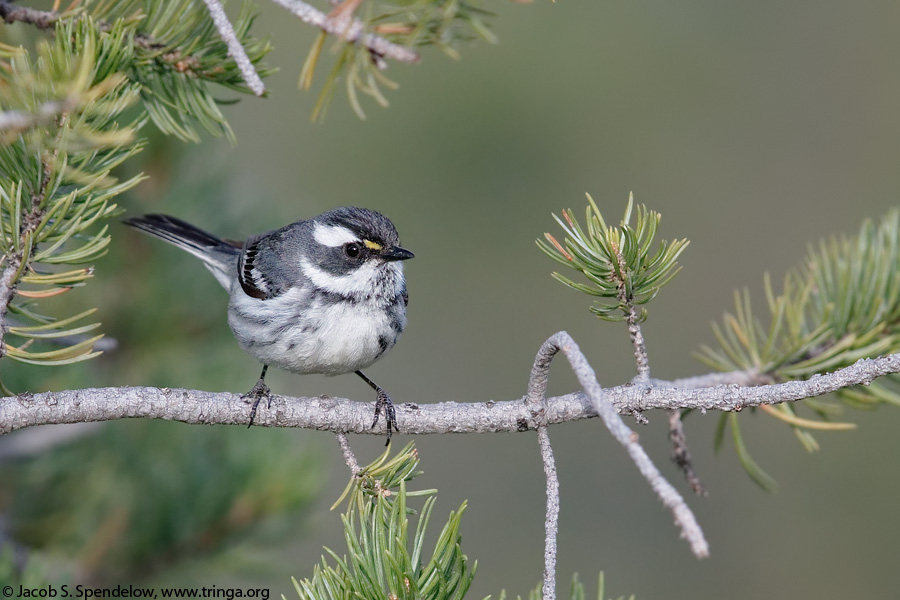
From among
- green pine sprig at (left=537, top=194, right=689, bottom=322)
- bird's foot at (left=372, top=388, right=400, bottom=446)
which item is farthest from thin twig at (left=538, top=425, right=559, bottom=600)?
bird's foot at (left=372, top=388, right=400, bottom=446)

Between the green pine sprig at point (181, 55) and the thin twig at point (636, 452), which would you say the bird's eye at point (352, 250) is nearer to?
the green pine sprig at point (181, 55)

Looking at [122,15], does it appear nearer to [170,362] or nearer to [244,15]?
[244,15]

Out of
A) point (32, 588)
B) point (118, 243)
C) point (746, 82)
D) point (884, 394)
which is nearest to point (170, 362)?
point (118, 243)

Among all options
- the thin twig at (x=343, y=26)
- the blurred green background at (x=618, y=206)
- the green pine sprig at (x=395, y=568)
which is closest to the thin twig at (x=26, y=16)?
the thin twig at (x=343, y=26)

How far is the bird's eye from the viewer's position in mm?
3875

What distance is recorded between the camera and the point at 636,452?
135 centimetres

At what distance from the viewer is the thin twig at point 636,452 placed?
1.22 metres

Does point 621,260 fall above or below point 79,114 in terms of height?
below

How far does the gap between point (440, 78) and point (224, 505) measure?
4.02 m

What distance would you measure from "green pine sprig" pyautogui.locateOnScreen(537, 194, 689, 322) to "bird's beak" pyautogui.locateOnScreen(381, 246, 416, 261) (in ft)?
5.45

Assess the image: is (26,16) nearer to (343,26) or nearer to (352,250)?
(343,26)

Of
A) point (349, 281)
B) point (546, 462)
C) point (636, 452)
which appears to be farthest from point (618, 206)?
point (636, 452)

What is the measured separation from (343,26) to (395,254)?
1795 millimetres

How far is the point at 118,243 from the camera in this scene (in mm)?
3205
